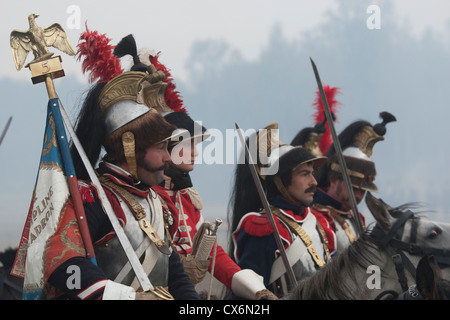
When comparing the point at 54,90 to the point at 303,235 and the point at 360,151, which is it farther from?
the point at 360,151

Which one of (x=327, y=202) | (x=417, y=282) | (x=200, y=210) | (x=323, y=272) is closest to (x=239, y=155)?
(x=200, y=210)

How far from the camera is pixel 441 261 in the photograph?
3809 millimetres

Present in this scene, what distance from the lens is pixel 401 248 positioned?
13.0 ft

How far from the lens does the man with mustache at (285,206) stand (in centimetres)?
652

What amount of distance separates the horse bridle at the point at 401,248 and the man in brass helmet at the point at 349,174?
416 cm

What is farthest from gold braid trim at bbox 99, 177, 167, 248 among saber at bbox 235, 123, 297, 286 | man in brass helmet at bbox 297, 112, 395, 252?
man in brass helmet at bbox 297, 112, 395, 252

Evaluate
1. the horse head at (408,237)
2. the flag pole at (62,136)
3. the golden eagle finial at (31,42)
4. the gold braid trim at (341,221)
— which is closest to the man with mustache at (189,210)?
the flag pole at (62,136)

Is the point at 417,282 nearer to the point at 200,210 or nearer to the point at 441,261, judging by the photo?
the point at 441,261

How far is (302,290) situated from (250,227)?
254 centimetres

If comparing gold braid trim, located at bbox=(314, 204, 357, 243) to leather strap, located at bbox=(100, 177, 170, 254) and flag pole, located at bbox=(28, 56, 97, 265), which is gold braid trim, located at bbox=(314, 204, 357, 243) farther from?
flag pole, located at bbox=(28, 56, 97, 265)

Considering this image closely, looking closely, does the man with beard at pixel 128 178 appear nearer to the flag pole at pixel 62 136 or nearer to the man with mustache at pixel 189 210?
the flag pole at pixel 62 136

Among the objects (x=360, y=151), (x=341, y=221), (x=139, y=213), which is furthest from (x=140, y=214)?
(x=360, y=151)

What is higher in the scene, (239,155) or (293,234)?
(239,155)

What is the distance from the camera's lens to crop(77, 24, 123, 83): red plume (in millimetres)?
4949
